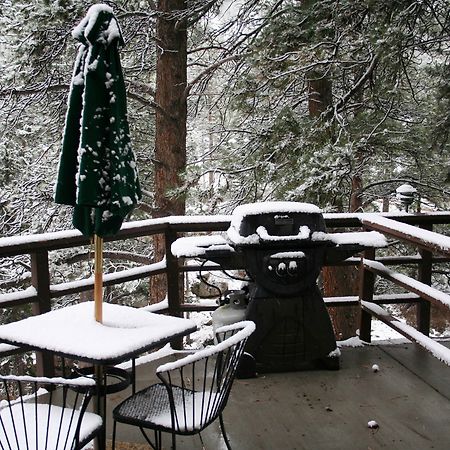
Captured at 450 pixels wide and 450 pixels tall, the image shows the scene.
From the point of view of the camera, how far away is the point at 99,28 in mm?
2230

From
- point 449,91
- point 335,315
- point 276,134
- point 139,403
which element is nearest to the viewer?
point 139,403

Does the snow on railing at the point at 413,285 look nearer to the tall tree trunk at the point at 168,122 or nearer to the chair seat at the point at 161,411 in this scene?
the chair seat at the point at 161,411

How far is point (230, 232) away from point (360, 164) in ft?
13.1

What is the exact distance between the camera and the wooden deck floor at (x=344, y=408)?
2980 millimetres

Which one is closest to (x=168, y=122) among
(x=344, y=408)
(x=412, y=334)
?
(x=412, y=334)

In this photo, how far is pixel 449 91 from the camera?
6270 mm

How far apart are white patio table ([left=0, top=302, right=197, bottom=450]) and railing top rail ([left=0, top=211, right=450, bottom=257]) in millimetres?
967

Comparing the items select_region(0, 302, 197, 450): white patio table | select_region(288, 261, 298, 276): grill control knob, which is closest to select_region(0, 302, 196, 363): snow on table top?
select_region(0, 302, 197, 450): white patio table

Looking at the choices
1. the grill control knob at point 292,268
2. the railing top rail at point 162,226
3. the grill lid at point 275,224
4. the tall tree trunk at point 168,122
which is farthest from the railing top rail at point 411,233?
the tall tree trunk at point 168,122

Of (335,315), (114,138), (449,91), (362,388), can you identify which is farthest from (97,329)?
(335,315)

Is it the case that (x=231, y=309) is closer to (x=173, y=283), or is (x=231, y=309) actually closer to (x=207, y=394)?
(x=173, y=283)

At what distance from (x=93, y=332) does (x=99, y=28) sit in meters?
1.22

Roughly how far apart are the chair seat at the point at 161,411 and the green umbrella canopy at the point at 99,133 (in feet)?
2.49

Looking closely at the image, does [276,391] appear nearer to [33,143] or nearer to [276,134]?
[276,134]
